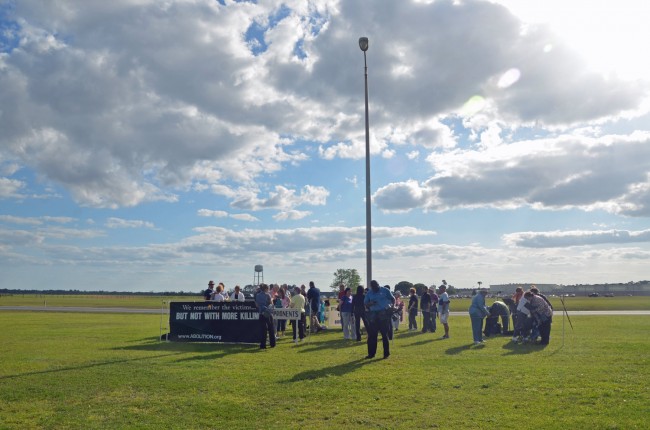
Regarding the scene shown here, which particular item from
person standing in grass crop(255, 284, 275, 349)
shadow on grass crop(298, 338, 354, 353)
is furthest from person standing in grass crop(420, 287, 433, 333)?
person standing in grass crop(255, 284, 275, 349)

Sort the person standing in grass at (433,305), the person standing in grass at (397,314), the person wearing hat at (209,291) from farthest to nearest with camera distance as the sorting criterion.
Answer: the person standing in grass at (397,314), the person standing in grass at (433,305), the person wearing hat at (209,291)

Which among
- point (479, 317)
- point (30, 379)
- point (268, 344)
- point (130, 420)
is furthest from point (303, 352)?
point (130, 420)

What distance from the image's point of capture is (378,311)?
560 inches

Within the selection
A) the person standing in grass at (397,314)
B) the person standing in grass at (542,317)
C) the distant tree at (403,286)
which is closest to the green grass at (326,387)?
the person standing in grass at (542,317)

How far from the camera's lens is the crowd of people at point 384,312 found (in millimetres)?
14344

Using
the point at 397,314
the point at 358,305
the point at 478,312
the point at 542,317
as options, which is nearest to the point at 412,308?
the point at 397,314

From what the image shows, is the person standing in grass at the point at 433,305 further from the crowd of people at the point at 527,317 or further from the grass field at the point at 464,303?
the grass field at the point at 464,303

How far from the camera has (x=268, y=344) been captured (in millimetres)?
18672

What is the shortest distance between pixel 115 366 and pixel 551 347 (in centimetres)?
1204

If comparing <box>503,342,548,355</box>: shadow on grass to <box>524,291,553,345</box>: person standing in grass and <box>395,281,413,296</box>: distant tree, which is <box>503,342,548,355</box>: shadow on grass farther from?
<box>395,281,413,296</box>: distant tree

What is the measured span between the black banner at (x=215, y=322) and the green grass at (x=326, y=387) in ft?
4.03

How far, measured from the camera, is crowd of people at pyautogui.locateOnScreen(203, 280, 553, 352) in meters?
14.3

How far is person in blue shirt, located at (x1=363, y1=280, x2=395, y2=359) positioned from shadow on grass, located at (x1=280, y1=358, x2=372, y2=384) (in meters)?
0.84

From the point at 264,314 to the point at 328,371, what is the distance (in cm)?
541
